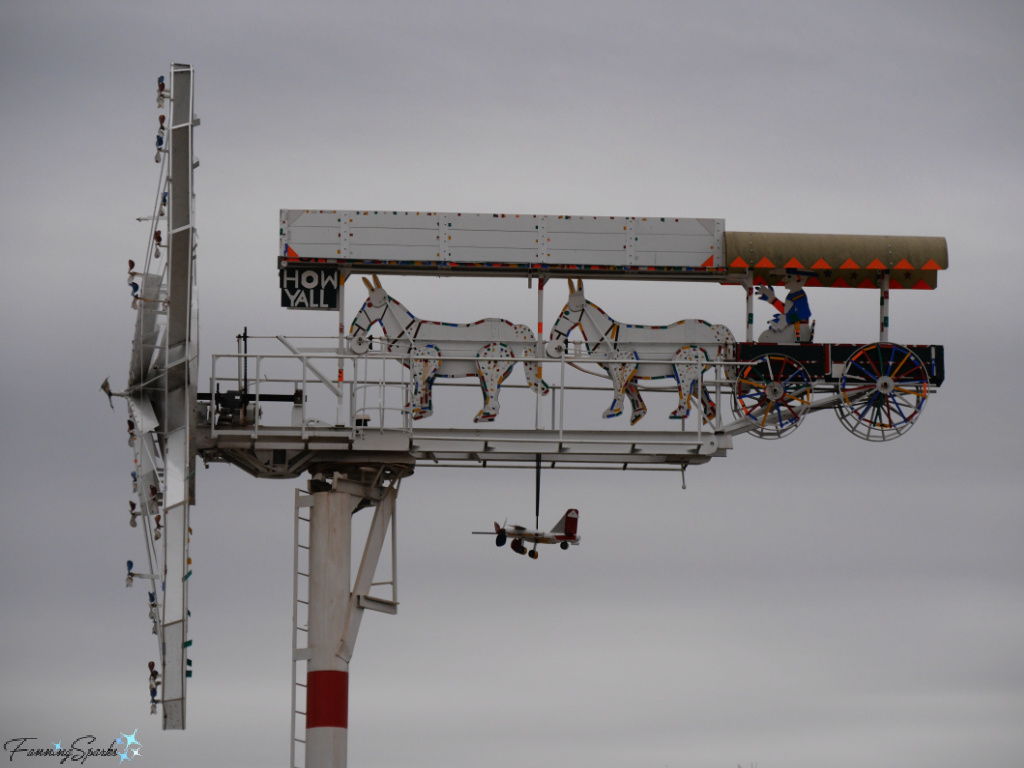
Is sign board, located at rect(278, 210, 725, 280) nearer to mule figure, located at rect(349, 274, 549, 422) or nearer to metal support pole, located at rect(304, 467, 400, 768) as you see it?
mule figure, located at rect(349, 274, 549, 422)

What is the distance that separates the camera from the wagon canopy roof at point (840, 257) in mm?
54406

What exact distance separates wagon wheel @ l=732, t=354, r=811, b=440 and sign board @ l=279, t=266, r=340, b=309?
8112 millimetres

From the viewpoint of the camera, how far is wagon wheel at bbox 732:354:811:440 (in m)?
53.2

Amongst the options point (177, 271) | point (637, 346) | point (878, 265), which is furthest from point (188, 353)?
point (878, 265)

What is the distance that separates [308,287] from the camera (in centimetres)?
5391

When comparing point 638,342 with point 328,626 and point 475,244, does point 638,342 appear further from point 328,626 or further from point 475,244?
point 328,626

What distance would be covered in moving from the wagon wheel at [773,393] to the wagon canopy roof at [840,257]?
2023 millimetres

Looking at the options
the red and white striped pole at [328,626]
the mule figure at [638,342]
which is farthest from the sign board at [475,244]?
the red and white striped pole at [328,626]

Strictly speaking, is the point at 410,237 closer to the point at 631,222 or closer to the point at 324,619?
the point at 631,222

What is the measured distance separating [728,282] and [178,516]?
11.9 m

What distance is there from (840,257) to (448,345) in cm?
795

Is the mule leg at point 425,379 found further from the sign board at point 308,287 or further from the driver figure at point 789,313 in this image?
the driver figure at point 789,313

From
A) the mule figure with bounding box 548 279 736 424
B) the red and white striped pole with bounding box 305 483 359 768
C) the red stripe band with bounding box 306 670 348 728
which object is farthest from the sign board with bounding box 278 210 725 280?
the red stripe band with bounding box 306 670 348 728

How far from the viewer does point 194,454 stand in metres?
52.2
